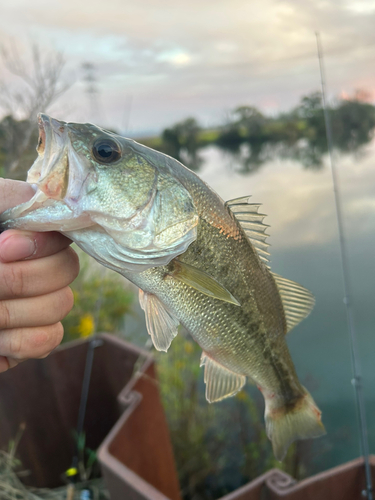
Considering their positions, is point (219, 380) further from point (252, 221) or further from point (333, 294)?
point (333, 294)

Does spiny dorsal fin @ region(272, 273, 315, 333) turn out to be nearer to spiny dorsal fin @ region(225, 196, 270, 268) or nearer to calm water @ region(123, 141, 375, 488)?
spiny dorsal fin @ region(225, 196, 270, 268)

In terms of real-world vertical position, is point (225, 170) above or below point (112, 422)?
above

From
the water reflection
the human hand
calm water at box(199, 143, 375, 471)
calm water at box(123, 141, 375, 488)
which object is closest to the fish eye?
the human hand

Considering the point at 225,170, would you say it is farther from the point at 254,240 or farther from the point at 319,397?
the point at 254,240

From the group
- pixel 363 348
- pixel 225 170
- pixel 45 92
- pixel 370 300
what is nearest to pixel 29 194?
pixel 45 92

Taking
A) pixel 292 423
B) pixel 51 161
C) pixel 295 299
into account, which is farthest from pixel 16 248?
pixel 292 423

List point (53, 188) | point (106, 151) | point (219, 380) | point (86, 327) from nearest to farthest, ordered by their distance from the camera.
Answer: point (53, 188), point (106, 151), point (219, 380), point (86, 327)
